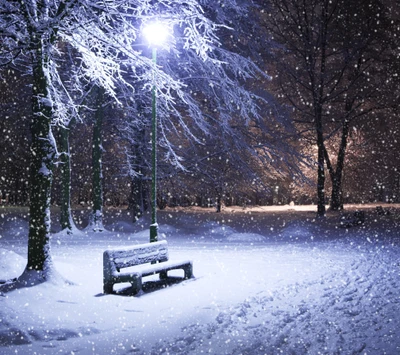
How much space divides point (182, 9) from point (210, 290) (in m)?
5.88

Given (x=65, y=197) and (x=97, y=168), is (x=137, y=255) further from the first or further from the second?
(x=97, y=168)

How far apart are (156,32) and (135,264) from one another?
5.02m

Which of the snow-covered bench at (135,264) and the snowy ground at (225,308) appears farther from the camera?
the snow-covered bench at (135,264)

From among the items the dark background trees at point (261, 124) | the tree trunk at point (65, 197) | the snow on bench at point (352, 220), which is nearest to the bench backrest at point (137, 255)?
the dark background trees at point (261, 124)

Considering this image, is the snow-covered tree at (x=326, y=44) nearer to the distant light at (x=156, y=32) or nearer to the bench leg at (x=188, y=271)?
the distant light at (x=156, y=32)

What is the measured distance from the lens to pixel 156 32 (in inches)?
389

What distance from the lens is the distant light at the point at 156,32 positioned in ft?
31.0

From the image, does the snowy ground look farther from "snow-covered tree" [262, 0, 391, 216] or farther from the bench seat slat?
"snow-covered tree" [262, 0, 391, 216]

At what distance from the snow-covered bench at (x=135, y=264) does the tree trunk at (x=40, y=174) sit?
4.28 ft

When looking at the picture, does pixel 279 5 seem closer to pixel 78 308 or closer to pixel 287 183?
pixel 78 308

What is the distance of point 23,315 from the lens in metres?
6.91

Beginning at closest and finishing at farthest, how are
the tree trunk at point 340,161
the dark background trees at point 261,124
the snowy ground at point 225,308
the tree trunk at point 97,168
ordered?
the snowy ground at point 225,308 → the dark background trees at point 261,124 → the tree trunk at point 97,168 → the tree trunk at point 340,161

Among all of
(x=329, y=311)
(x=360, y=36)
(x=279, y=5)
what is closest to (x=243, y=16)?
(x=279, y=5)

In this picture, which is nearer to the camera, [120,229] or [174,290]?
[174,290]
